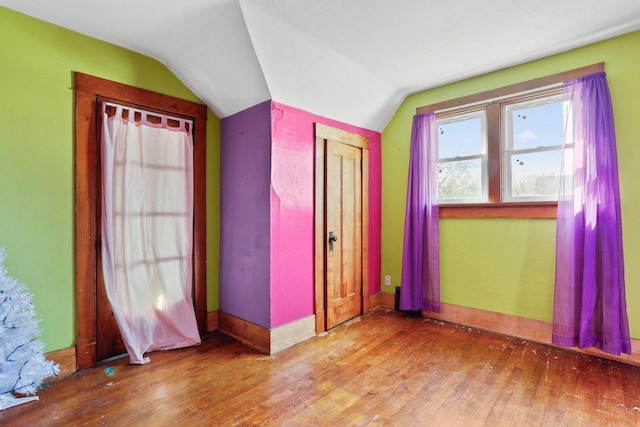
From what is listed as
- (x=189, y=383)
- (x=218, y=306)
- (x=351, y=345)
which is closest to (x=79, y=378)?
(x=189, y=383)

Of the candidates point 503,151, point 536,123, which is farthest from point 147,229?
point 536,123

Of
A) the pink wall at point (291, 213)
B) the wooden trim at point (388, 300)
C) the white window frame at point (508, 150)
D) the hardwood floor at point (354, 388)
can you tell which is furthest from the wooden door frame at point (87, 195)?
the white window frame at point (508, 150)

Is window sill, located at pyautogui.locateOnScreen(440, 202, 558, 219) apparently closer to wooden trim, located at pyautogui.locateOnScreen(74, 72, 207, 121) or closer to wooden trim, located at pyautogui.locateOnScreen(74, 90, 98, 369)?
wooden trim, located at pyautogui.locateOnScreen(74, 72, 207, 121)

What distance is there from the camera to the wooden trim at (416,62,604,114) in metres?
2.60

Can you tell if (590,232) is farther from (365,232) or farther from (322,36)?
(322,36)

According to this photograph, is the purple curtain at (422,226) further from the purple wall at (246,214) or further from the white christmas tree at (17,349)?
the white christmas tree at (17,349)

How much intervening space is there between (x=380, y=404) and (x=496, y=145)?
256cm

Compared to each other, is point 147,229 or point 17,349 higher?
point 147,229

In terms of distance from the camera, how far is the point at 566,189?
2.55 m

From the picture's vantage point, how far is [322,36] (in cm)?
242

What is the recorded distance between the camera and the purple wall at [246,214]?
2.73 metres

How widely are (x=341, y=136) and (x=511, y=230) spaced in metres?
1.91

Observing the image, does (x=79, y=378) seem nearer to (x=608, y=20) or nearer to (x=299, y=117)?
(x=299, y=117)

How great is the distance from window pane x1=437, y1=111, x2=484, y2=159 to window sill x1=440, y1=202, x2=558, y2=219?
0.57m
